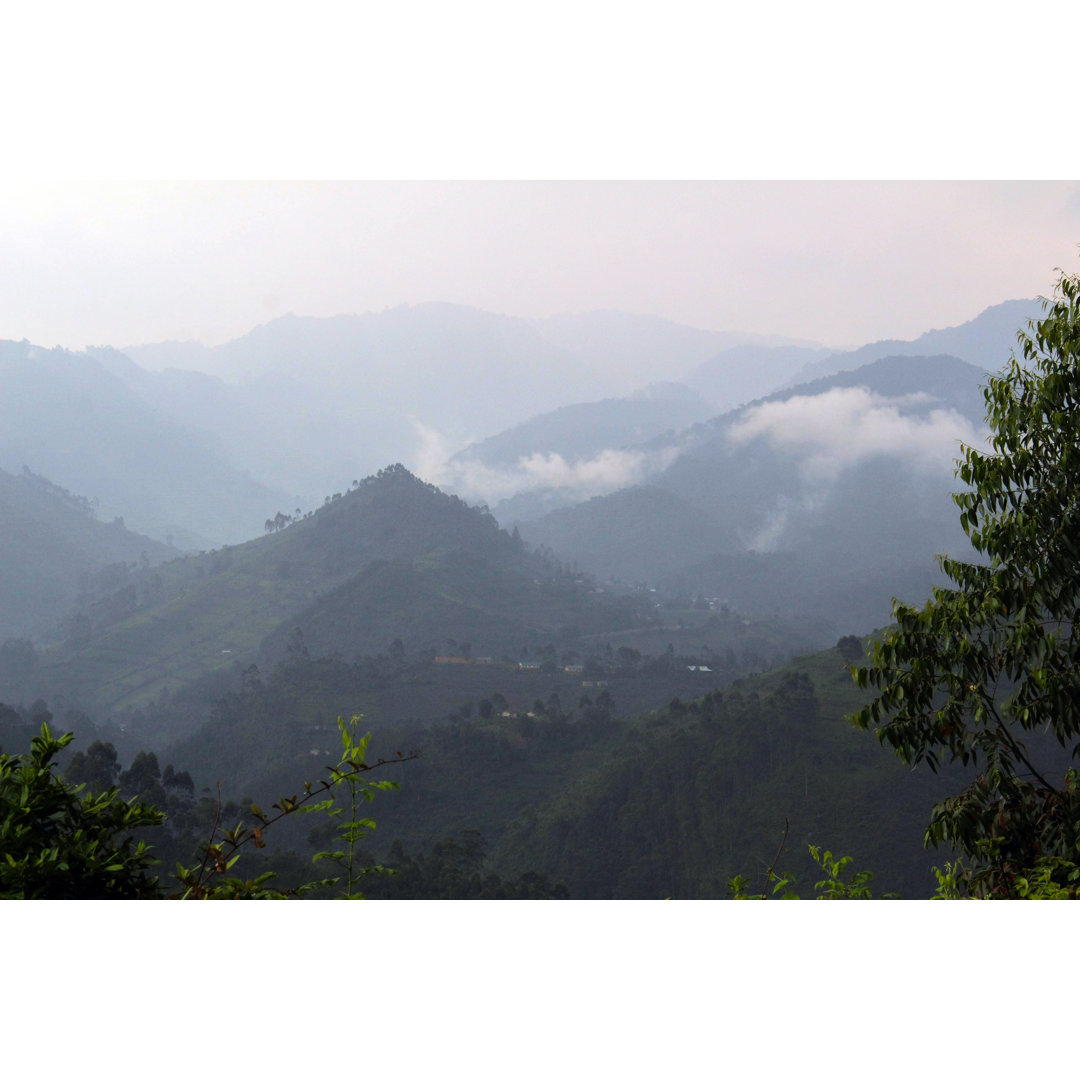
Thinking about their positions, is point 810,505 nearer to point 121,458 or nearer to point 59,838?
→ point 121,458

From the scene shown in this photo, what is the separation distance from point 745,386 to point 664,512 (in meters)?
18.7

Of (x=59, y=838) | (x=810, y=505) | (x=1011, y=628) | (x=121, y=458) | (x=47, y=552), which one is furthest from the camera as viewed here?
(x=121, y=458)

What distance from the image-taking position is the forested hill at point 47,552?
49344 millimetres

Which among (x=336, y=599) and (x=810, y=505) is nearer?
(x=336, y=599)

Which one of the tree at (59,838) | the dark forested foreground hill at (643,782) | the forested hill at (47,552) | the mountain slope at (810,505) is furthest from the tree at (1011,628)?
the forested hill at (47,552)

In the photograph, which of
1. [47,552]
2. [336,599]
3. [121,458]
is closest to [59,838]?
[336,599]

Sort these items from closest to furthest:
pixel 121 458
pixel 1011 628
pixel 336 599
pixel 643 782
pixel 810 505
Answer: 1. pixel 1011 628
2. pixel 643 782
3. pixel 336 599
4. pixel 810 505
5. pixel 121 458

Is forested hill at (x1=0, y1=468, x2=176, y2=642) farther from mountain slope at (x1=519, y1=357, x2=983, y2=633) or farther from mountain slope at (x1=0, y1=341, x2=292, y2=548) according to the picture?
mountain slope at (x1=519, y1=357, x2=983, y2=633)

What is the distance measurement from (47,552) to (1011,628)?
60.9 m

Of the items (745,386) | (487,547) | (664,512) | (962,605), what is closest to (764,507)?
(664,512)

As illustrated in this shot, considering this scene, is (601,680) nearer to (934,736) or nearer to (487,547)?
(487,547)

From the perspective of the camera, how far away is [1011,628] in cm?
298

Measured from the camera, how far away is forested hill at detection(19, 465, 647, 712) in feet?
141

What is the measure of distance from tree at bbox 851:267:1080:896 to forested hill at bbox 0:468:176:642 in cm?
5454
